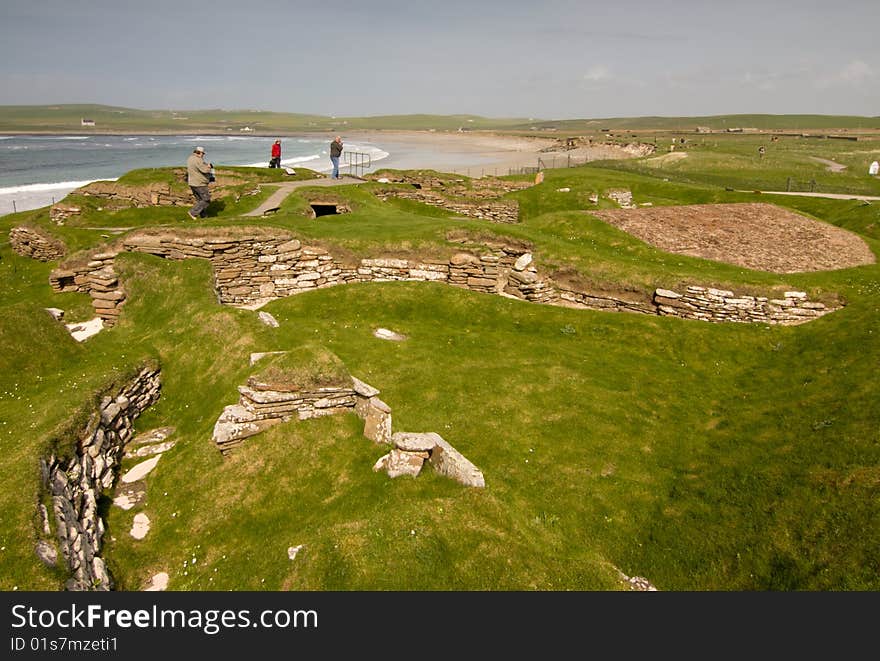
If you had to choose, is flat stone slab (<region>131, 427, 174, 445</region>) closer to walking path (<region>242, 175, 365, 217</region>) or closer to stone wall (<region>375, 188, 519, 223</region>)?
walking path (<region>242, 175, 365, 217</region>)

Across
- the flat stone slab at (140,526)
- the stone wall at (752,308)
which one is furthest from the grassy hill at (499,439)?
the stone wall at (752,308)

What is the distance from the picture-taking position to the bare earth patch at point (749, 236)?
25281 millimetres

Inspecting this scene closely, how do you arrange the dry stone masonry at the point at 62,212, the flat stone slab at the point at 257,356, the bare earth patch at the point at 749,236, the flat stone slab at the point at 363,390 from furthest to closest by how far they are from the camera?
the dry stone masonry at the point at 62,212 < the bare earth patch at the point at 749,236 < the flat stone slab at the point at 257,356 < the flat stone slab at the point at 363,390

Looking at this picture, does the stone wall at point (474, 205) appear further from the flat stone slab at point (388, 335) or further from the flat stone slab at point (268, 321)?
the flat stone slab at point (268, 321)

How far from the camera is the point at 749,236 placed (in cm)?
2817

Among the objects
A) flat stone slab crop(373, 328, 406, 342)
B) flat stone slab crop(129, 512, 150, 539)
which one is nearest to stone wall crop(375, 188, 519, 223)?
flat stone slab crop(373, 328, 406, 342)

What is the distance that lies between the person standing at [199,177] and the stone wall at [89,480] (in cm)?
1377

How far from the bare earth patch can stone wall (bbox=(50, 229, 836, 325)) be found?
5.91 metres

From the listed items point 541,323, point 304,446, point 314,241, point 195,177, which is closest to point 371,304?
point 314,241

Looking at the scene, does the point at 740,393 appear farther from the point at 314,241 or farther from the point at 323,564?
the point at 314,241

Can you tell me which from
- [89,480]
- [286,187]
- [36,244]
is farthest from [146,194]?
[89,480]

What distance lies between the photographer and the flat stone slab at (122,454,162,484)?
13.2 meters

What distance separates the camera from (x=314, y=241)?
→ 24.3 m

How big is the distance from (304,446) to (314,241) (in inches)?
561
